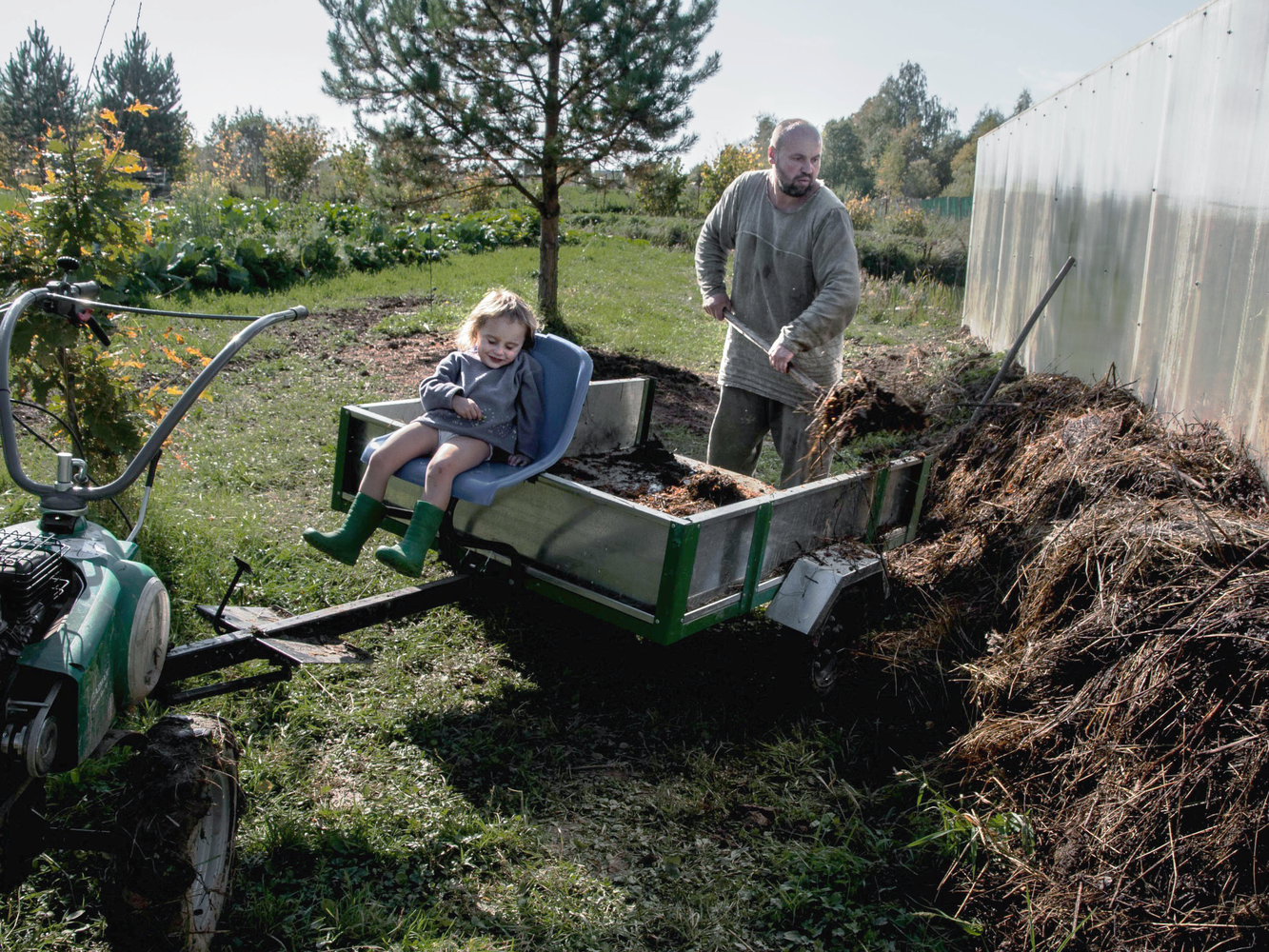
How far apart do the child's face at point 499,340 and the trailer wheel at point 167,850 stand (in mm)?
1898

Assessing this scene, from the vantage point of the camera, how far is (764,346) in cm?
480

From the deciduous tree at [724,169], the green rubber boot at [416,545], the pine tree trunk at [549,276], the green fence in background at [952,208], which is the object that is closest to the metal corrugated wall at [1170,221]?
the green rubber boot at [416,545]

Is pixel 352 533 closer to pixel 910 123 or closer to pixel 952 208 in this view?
pixel 952 208

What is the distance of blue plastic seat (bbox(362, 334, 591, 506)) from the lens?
350cm

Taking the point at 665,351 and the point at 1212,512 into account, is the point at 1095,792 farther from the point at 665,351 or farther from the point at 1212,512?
the point at 665,351

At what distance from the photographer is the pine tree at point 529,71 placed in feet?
32.7

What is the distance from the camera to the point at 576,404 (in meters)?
3.79

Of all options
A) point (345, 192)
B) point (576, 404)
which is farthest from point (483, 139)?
point (345, 192)

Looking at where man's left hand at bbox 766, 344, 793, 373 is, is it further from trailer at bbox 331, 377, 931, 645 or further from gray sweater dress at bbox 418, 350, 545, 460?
gray sweater dress at bbox 418, 350, 545, 460

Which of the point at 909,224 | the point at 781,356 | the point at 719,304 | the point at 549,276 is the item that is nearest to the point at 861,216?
the point at 909,224

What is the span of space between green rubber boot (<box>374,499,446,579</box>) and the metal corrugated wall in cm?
357

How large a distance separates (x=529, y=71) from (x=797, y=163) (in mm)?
6573

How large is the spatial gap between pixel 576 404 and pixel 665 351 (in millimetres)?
7529

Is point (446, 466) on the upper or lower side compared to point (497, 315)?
lower
